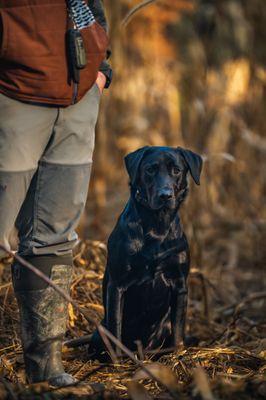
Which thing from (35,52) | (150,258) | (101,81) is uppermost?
(35,52)

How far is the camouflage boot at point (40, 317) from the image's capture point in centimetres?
317

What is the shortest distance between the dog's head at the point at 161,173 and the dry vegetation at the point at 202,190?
2.61ft


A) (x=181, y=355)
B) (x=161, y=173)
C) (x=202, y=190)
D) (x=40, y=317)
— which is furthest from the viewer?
(x=202, y=190)

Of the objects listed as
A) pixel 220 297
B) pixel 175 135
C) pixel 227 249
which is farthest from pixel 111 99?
pixel 220 297

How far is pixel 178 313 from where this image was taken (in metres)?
3.80

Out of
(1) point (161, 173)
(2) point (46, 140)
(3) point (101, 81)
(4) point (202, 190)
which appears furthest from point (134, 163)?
(4) point (202, 190)

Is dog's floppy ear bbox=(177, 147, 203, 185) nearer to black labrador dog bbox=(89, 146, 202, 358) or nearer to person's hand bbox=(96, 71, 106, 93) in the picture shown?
black labrador dog bbox=(89, 146, 202, 358)

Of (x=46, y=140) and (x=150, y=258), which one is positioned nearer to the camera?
(x=46, y=140)

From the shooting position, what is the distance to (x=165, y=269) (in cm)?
370

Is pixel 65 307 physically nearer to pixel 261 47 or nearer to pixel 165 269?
pixel 165 269

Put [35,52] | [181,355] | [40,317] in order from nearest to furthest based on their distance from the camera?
[35,52]
[40,317]
[181,355]

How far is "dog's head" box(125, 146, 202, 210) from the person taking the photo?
3688mm

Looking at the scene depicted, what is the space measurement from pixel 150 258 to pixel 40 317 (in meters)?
0.70

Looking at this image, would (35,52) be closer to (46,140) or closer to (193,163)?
(46,140)
